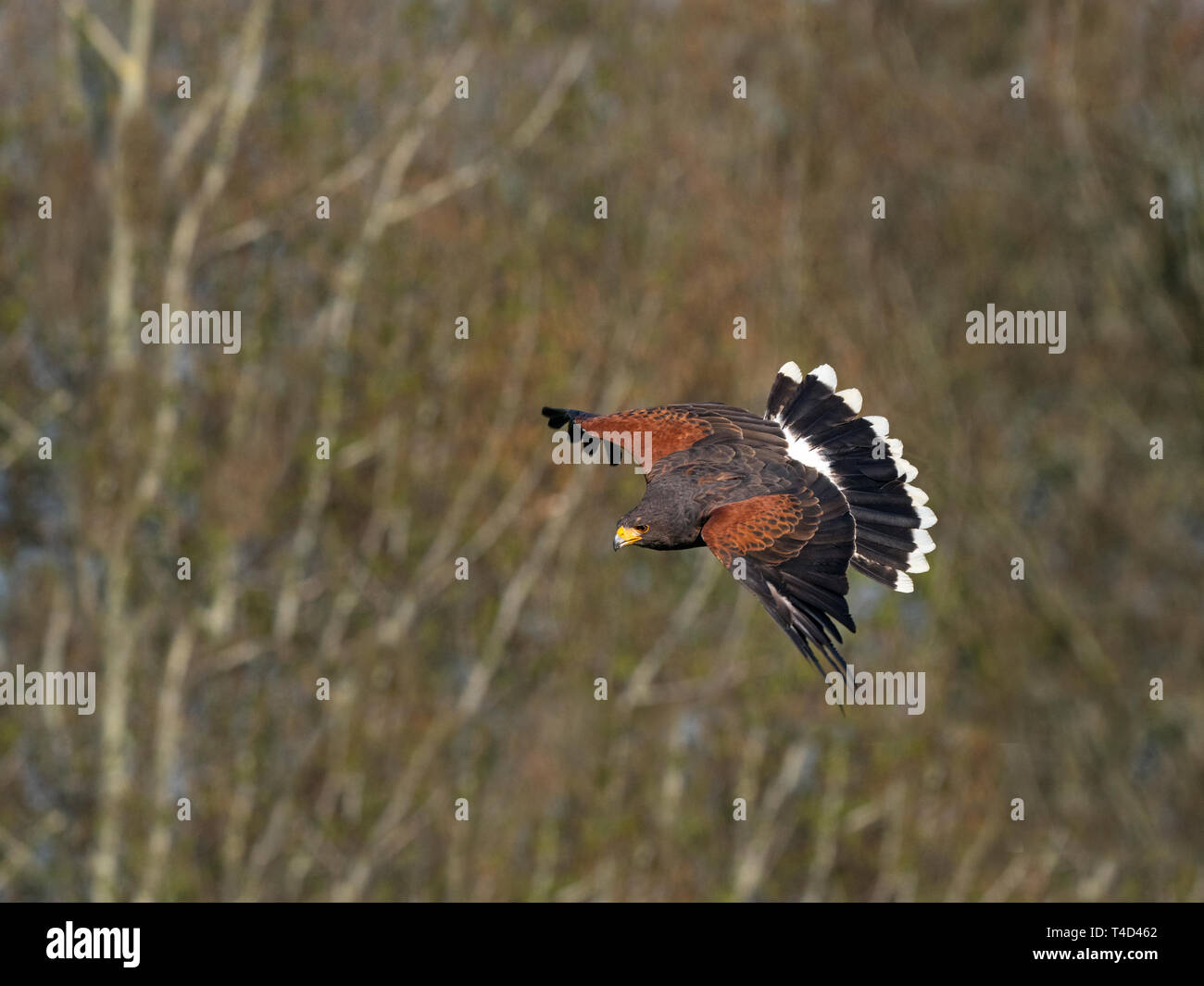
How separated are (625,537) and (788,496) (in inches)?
37.7

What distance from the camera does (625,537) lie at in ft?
26.4

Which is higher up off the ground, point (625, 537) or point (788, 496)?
point (788, 496)

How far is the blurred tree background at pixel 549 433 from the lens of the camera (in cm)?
2416

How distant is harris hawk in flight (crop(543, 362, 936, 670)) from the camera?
824 cm

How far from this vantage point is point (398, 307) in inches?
1051

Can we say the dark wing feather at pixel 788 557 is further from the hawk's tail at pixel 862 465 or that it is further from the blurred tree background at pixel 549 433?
the blurred tree background at pixel 549 433

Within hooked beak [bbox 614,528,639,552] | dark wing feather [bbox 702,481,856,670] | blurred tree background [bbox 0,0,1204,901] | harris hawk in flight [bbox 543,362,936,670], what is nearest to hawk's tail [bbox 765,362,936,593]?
harris hawk in flight [bbox 543,362,936,670]

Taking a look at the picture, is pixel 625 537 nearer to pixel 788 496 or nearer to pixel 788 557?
pixel 788 557

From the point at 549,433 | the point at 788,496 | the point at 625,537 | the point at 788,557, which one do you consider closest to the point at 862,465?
the point at 788,496

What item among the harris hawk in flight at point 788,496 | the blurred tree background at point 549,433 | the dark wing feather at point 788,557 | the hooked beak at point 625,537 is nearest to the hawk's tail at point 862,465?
the harris hawk in flight at point 788,496

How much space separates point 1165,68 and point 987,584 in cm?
765
